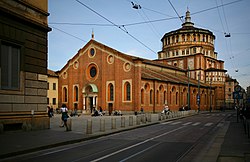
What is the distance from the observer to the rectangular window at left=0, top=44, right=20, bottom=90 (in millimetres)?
15039

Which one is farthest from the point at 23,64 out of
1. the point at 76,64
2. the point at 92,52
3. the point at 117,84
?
the point at 76,64

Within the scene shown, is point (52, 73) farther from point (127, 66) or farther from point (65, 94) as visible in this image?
point (127, 66)

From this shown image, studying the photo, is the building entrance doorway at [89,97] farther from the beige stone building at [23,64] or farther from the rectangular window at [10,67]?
the rectangular window at [10,67]

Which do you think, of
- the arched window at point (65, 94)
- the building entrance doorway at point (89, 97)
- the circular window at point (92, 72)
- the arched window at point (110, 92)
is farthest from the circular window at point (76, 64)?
the arched window at point (110, 92)

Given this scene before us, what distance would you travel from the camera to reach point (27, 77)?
16562 millimetres

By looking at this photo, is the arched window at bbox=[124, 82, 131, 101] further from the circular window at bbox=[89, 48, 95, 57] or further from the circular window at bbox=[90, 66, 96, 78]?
the circular window at bbox=[89, 48, 95, 57]

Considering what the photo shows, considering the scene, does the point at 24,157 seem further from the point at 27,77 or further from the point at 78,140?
the point at 27,77

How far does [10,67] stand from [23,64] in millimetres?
914

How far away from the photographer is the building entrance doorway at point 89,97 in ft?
176

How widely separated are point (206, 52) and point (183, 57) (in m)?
7.84

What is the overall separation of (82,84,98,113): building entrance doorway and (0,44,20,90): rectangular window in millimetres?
37510

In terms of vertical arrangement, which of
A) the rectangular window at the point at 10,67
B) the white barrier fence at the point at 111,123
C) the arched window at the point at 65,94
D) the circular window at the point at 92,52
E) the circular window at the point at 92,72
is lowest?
the white barrier fence at the point at 111,123

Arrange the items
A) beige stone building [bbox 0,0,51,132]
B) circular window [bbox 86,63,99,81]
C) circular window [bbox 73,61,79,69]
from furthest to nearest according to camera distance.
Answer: circular window [bbox 73,61,79,69] < circular window [bbox 86,63,99,81] < beige stone building [bbox 0,0,51,132]

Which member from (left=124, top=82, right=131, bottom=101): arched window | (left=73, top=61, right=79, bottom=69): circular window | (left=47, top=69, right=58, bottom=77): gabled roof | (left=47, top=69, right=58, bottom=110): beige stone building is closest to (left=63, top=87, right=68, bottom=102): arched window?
(left=47, top=69, right=58, bottom=110): beige stone building
